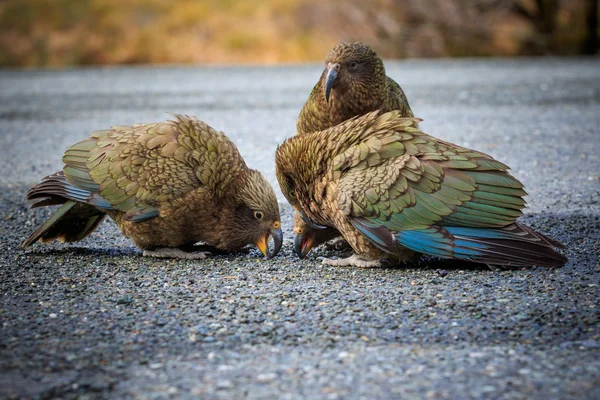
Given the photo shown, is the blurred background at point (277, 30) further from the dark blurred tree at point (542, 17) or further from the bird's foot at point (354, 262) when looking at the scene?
the bird's foot at point (354, 262)

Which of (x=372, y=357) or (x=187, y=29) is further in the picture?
(x=187, y=29)

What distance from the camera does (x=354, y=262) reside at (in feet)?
18.1

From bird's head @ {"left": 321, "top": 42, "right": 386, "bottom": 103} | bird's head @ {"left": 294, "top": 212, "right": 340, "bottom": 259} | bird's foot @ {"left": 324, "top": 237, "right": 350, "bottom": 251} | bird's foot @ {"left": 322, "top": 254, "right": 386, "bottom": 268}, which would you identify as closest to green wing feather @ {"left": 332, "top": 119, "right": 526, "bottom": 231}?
bird's foot @ {"left": 322, "top": 254, "right": 386, "bottom": 268}

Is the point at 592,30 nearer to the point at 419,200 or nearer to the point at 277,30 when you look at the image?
the point at 277,30

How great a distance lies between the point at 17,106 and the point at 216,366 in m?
12.9

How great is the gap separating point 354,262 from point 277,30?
17.5 metres

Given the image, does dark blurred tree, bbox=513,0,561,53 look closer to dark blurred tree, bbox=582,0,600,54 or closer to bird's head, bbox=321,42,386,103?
dark blurred tree, bbox=582,0,600,54

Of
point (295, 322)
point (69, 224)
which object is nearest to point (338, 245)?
point (295, 322)

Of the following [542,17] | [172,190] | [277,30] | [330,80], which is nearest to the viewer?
[172,190]

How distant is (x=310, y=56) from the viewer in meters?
21.8

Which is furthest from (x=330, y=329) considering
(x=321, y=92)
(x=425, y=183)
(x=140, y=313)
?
(x=321, y=92)

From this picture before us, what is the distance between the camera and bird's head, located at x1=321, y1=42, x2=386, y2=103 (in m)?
6.02

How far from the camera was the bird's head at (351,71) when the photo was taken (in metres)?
6.02

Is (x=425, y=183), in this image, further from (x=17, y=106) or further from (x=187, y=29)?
(x=187, y=29)
